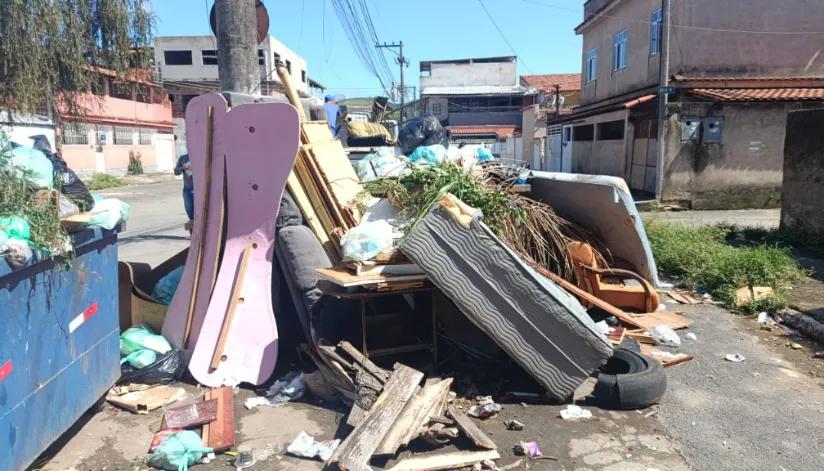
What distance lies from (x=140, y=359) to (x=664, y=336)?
4.21 meters

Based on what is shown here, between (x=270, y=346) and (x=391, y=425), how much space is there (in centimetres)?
145

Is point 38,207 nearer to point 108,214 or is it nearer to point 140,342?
point 108,214

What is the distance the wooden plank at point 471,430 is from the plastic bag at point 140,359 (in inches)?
90.8

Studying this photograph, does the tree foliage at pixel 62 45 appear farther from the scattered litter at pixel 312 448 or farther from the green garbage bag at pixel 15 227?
the scattered litter at pixel 312 448

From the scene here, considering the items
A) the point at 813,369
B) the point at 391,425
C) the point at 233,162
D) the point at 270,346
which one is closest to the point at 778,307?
the point at 813,369

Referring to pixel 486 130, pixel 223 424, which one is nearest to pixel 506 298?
pixel 223 424

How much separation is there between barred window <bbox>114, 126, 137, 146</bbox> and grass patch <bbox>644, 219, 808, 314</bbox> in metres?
30.7

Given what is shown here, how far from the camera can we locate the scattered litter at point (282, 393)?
12.9ft

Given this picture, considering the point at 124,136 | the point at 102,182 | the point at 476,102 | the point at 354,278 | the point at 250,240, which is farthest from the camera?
the point at 476,102

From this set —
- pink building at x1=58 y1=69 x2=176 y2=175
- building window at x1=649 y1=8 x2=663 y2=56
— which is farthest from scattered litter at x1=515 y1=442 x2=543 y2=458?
pink building at x1=58 y1=69 x2=176 y2=175

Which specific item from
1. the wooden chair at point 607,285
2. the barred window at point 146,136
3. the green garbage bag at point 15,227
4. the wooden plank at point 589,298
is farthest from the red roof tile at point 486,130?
the green garbage bag at point 15,227

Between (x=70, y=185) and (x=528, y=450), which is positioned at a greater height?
(x=70, y=185)

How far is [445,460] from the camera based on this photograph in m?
3.08

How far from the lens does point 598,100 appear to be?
2180 centimetres
